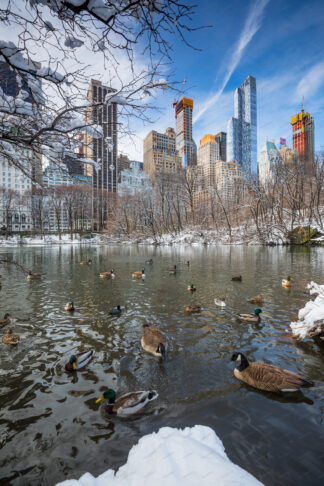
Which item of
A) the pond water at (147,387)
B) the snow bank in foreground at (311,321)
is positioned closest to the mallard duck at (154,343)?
the pond water at (147,387)

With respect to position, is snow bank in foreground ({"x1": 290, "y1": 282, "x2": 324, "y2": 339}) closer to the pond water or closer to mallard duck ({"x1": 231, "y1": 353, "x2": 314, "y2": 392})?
the pond water

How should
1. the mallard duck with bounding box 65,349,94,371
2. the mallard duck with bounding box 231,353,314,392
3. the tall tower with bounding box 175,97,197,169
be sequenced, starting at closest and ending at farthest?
1. the mallard duck with bounding box 231,353,314,392
2. the mallard duck with bounding box 65,349,94,371
3. the tall tower with bounding box 175,97,197,169

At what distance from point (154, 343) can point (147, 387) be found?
1.26 metres

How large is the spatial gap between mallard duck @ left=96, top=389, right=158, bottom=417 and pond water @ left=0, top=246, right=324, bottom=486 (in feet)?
0.38

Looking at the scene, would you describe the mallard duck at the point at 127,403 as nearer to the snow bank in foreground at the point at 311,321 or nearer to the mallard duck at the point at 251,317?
the snow bank in foreground at the point at 311,321

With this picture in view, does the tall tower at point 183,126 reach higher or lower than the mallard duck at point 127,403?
higher

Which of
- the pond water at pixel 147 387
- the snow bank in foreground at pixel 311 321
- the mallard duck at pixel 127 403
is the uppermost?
the snow bank in foreground at pixel 311 321

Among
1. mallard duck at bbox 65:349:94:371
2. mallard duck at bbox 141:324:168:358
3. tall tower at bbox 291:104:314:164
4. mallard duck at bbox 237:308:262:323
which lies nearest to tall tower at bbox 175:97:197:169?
mallard duck at bbox 141:324:168:358

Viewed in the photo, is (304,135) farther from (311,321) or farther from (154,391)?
(154,391)

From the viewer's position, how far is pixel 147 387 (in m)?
4.08

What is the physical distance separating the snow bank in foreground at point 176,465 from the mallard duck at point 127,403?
593 mm

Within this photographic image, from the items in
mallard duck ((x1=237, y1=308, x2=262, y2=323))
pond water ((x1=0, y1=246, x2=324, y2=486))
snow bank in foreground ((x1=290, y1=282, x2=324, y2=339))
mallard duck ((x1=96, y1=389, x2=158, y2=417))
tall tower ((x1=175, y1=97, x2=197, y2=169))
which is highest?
tall tower ((x1=175, y1=97, x2=197, y2=169))

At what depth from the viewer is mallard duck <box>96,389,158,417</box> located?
11.1 ft

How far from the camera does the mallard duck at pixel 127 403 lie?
340cm
